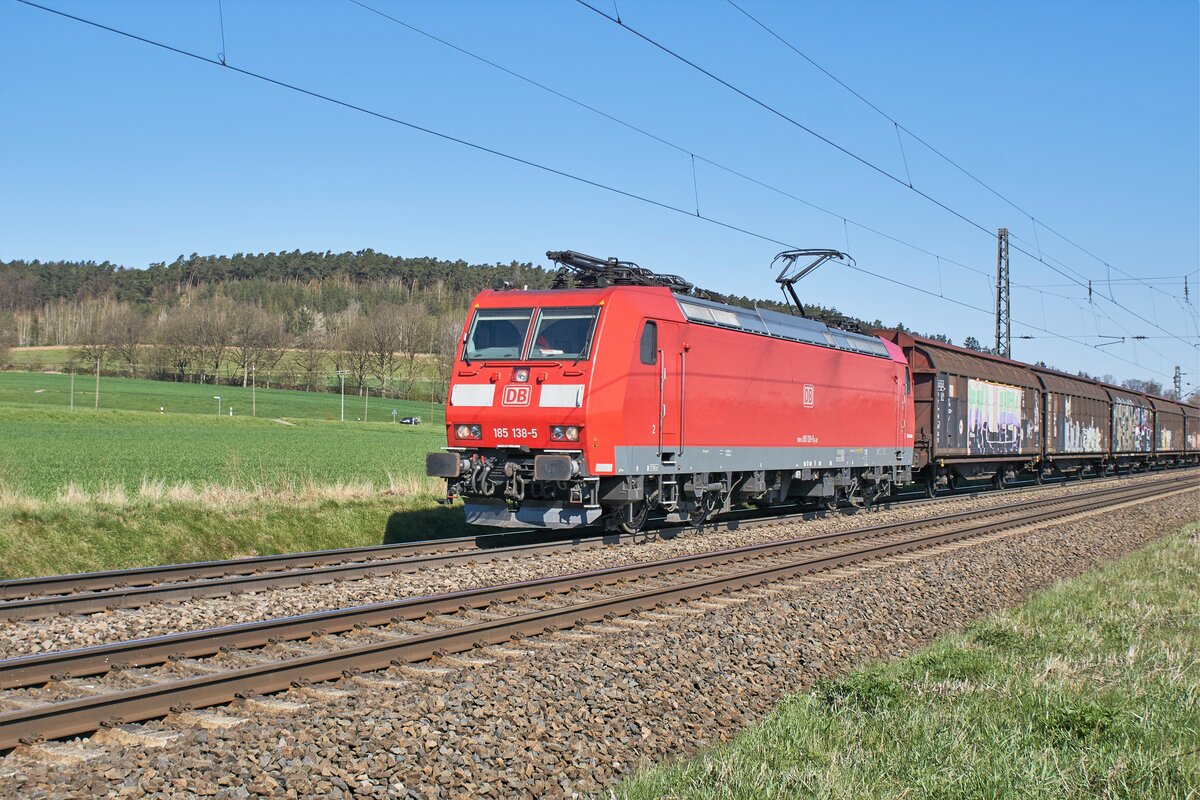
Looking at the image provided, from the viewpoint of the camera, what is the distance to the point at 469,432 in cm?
1535

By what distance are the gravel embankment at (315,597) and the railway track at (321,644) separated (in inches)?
42.6

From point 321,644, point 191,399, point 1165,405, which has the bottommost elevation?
point 321,644

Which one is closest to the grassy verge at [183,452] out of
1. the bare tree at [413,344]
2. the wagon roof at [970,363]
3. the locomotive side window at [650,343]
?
the locomotive side window at [650,343]

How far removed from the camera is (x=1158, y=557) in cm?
1639

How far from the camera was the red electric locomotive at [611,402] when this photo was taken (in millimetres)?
14508

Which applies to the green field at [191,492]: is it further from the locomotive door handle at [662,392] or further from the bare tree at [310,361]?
the bare tree at [310,361]

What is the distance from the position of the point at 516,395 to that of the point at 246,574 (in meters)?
4.67

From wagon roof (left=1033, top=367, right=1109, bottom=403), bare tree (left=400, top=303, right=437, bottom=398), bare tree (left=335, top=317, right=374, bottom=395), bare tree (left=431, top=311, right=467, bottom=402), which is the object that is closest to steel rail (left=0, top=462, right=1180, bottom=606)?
wagon roof (left=1033, top=367, right=1109, bottom=403)

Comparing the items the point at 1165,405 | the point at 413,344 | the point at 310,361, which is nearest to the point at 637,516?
the point at 1165,405

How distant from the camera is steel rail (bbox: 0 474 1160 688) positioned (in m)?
7.29

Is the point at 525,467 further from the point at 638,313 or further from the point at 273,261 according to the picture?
the point at 273,261

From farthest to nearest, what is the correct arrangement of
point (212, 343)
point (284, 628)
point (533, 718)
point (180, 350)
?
point (180, 350), point (212, 343), point (284, 628), point (533, 718)

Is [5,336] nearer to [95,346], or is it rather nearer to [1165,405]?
[95,346]

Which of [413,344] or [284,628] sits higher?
[413,344]
